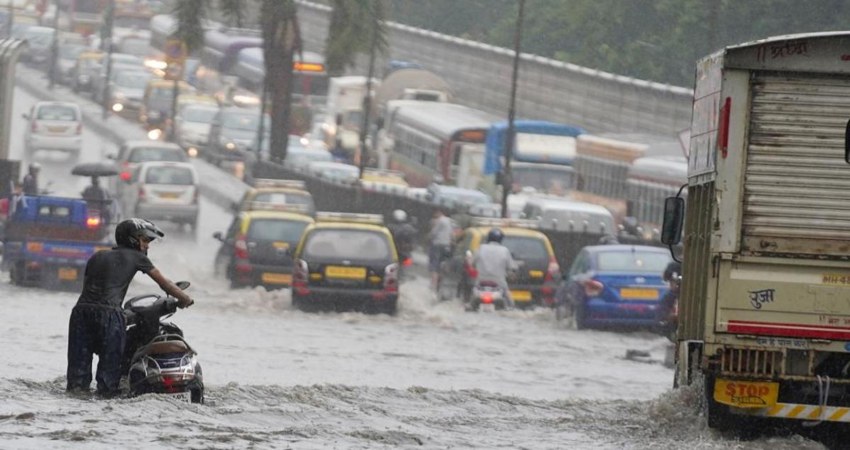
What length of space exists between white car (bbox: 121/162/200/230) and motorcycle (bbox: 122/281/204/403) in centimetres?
3095

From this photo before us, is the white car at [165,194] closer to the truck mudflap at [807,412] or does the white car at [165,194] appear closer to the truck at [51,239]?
the truck at [51,239]

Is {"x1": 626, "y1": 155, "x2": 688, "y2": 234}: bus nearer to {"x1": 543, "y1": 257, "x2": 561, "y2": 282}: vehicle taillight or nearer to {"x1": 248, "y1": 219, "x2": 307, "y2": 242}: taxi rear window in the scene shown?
{"x1": 543, "y1": 257, "x2": 561, "y2": 282}: vehicle taillight

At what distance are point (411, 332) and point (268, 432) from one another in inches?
656

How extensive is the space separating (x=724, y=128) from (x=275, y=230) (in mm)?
21394

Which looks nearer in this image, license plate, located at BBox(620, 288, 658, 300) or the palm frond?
license plate, located at BBox(620, 288, 658, 300)

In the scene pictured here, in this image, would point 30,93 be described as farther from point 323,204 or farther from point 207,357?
point 207,357

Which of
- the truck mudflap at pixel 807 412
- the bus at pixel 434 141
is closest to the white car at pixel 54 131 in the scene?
the bus at pixel 434 141

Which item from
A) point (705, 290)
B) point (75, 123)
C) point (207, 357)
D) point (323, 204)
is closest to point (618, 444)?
point (705, 290)

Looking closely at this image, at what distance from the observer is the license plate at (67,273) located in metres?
33.1

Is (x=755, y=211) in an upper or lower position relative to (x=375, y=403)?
upper

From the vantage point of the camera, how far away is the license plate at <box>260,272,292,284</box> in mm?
34781

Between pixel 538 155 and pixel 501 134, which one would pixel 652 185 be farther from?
pixel 538 155

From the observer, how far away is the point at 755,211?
14.4 metres

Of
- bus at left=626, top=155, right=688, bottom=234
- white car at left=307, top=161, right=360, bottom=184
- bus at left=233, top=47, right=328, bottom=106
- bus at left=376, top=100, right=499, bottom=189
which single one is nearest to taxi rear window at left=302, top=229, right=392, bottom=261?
bus at left=626, top=155, right=688, bottom=234
